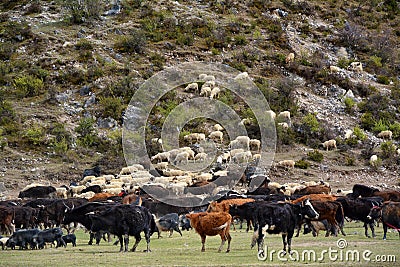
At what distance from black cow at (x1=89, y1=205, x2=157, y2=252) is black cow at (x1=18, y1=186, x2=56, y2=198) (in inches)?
573

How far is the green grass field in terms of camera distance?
13.0m

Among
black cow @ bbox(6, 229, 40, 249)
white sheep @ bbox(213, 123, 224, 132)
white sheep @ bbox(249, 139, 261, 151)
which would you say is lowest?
black cow @ bbox(6, 229, 40, 249)

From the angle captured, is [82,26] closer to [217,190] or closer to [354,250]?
[217,190]

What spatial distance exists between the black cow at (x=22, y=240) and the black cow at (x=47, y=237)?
4.4 inches

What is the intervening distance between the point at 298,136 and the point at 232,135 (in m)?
4.83

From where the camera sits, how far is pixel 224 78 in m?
50.4

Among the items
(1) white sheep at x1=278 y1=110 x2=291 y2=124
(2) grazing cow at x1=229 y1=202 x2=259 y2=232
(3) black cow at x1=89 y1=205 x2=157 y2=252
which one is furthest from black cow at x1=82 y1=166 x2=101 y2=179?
(3) black cow at x1=89 y1=205 x2=157 y2=252

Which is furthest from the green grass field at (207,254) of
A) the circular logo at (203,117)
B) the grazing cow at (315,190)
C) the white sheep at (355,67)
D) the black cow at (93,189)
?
the white sheep at (355,67)

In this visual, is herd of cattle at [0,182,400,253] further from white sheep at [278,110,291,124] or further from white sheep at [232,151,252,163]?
white sheep at [278,110,291,124]

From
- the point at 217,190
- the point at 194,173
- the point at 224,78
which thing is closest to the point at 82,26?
the point at 224,78

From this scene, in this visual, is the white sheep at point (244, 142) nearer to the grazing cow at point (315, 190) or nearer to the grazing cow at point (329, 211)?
the grazing cow at point (315, 190)

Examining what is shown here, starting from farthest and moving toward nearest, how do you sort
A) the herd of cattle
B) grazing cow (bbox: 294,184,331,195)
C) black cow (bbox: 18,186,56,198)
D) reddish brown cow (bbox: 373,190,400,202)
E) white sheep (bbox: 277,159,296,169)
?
white sheep (bbox: 277,159,296,169) → black cow (bbox: 18,186,56,198) → grazing cow (bbox: 294,184,331,195) → reddish brown cow (bbox: 373,190,400,202) → the herd of cattle

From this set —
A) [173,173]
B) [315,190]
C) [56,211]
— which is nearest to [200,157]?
[173,173]

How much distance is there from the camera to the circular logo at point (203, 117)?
120ft
